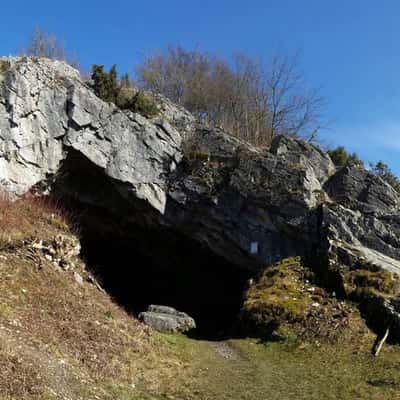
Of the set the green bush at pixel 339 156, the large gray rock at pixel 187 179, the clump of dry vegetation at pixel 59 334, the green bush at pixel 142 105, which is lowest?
the clump of dry vegetation at pixel 59 334

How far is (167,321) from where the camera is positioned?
43.9 feet

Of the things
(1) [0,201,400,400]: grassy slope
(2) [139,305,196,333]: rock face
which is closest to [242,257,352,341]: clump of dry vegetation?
(1) [0,201,400,400]: grassy slope

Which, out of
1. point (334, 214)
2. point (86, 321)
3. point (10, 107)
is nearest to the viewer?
point (86, 321)

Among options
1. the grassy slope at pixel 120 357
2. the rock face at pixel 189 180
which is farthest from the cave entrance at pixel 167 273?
the grassy slope at pixel 120 357

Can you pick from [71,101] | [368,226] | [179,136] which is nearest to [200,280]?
[179,136]

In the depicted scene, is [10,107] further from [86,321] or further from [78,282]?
[86,321]

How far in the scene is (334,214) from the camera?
1560 cm

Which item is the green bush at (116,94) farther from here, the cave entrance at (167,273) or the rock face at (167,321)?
the rock face at (167,321)

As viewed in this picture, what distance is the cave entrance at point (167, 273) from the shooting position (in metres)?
19.0

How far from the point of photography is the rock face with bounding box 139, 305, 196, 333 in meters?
13.1

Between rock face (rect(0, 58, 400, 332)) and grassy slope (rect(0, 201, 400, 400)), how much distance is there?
2878 mm

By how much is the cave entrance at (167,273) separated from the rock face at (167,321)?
13.8ft

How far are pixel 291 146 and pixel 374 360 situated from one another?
9750 millimetres

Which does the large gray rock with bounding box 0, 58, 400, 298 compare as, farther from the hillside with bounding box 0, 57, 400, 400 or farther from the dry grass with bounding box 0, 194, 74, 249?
the dry grass with bounding box 0, 194, 74, 249
